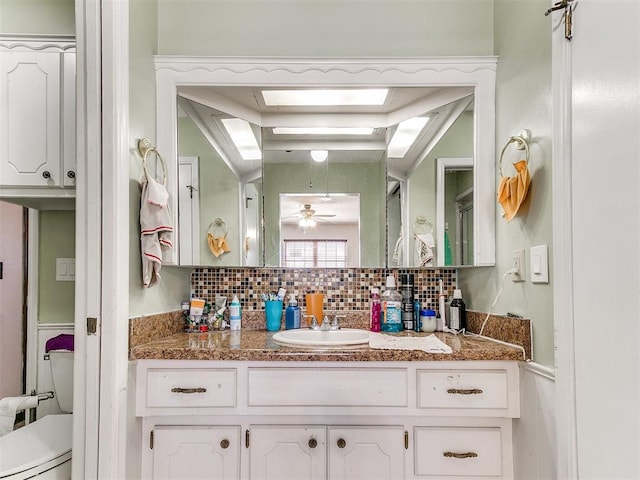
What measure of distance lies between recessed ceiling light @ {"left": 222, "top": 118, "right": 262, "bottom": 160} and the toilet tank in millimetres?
1213

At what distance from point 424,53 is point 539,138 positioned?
2.52 ft

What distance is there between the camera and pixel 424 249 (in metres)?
1.82

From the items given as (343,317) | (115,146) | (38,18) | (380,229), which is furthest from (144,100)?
(343,317)

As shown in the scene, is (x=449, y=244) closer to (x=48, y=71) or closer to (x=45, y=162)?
(x=45, y=162)

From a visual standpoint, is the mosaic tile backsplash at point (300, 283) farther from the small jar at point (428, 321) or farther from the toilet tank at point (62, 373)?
the toilet tank at point (62, 373)

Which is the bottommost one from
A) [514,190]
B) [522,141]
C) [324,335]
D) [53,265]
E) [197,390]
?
[197,390]

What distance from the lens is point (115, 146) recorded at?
1361mm

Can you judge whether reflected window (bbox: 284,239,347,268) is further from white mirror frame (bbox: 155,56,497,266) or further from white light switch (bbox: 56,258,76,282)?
white light switch (bbox: 56,258,76,282)

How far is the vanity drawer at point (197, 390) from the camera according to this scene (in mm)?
1410

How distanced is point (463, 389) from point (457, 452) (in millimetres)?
239

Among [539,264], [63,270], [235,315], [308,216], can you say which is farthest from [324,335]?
[63,270]

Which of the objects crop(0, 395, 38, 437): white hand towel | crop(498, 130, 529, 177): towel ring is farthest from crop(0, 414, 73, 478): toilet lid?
crop(498, 130, 529, 177): towel ring

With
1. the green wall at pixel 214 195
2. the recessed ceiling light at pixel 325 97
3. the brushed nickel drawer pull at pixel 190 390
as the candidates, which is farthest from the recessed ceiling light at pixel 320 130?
the brushed nickel drawer pull at pixel 190 390

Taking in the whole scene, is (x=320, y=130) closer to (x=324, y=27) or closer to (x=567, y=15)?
(x=324, y=27)
